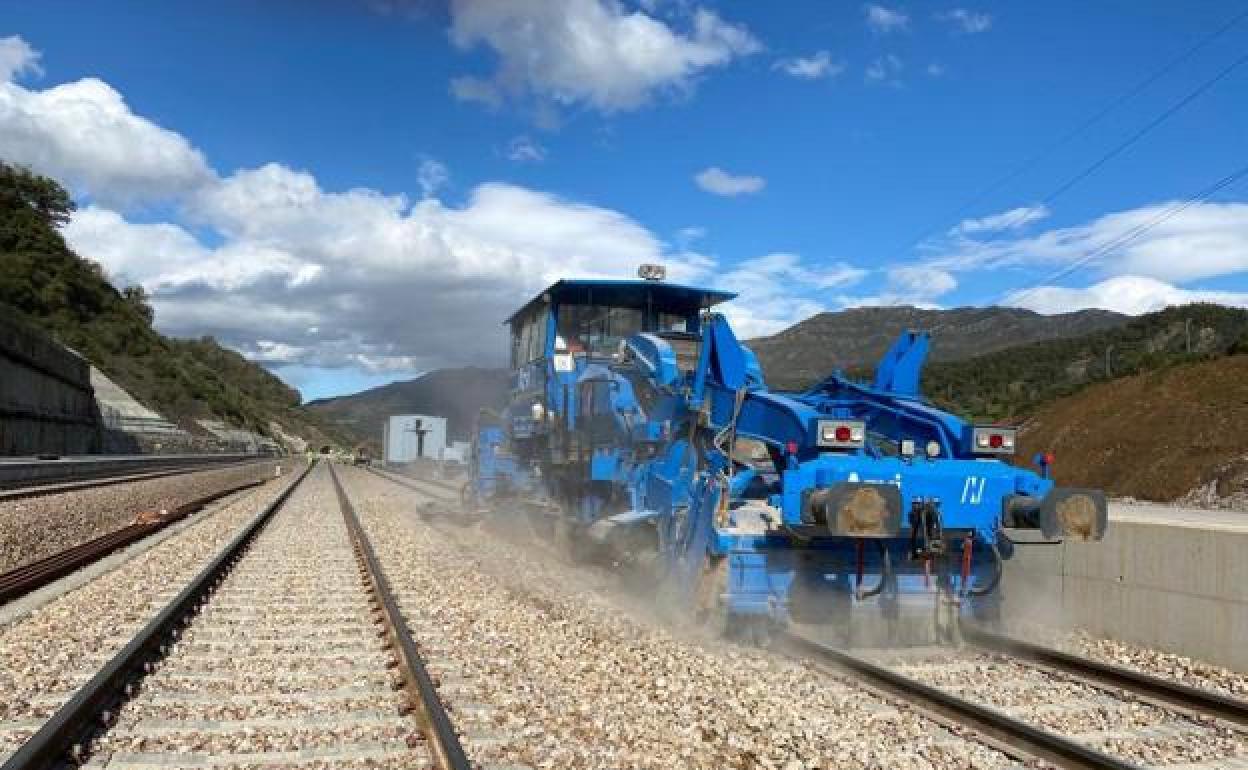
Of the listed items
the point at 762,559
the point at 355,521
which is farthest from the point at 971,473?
the point at 355,521

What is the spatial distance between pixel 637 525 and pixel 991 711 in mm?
4716

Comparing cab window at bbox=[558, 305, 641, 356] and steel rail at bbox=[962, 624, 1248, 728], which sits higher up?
cab window at bbox=[558, 305, 641, 356]

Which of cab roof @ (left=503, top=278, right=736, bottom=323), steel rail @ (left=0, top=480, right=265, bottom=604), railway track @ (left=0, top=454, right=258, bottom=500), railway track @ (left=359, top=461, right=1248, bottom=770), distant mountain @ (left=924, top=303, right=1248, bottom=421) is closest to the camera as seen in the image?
railway track @ (left=359, top=461, right=1248, bottom=770)

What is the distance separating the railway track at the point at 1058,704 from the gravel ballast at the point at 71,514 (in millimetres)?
11179

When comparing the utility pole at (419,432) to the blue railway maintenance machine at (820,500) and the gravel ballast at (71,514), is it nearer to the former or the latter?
the gravel ballast at (71,514)

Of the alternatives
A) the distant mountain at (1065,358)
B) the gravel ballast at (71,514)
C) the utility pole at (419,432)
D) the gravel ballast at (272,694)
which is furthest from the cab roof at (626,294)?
the utility pole at (419,432)

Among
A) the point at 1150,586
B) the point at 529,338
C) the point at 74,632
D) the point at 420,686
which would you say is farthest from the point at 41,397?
the point at 1150,586

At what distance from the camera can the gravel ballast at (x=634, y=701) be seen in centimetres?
528

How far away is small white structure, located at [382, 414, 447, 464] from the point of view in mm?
54469

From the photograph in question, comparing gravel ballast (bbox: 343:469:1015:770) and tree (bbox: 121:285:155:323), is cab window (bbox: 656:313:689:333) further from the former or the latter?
tree (bbox: 121:285:155:323)

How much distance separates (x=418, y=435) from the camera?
54812 millimetres

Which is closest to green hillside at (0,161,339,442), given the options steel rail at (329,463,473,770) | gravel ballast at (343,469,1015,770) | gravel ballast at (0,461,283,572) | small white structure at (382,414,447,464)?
small white structure at (382,414,447,464)

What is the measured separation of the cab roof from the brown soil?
1376 centimetres

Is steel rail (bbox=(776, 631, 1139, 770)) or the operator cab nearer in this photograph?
steel rail (bbox=(776, 631, 1139, 770))
